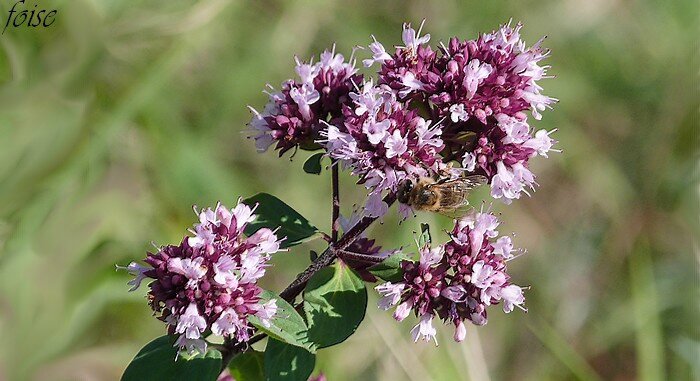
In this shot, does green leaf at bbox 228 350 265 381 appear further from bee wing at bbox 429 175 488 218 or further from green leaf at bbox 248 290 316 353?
bee wing at bbox 429 175 488 218

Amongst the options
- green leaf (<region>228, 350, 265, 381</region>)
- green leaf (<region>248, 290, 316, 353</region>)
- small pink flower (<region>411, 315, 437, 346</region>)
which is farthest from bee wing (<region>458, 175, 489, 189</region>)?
green leaf (<region>228, 350, 265, 381</region>)

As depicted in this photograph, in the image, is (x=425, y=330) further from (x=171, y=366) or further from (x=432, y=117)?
(x=171, y=366)

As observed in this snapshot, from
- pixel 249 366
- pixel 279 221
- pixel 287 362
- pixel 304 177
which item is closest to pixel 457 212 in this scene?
pixel 279 221

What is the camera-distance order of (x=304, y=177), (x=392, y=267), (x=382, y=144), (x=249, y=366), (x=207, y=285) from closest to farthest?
(x=207, y=285), (x=382, y=144), (x=392, y=267), (x=249, y=366), (x=304, y=177)

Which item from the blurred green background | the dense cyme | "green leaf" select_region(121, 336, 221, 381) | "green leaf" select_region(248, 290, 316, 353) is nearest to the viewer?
the dense cyme

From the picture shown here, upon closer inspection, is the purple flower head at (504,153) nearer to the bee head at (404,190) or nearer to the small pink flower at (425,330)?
the bee head at (404,190)

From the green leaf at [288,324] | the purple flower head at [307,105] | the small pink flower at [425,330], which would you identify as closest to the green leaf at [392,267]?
the small pink flower at [425,330]
